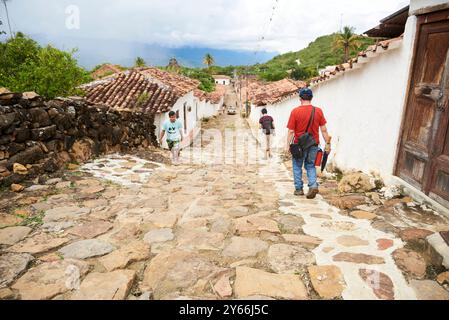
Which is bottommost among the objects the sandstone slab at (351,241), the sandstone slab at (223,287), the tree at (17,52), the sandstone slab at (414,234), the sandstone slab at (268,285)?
the sandstone slab at (223,287)

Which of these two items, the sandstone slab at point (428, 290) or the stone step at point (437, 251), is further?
the stone step at point (437, 251)

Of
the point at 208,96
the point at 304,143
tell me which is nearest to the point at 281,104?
the point at 304,143

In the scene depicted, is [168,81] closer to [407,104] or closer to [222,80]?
[407,104]

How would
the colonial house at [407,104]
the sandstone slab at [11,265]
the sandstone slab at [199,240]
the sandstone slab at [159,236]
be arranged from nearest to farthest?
the sandstone slab at [11,265] < the sandstone slab at [199,240] < the sandstone slab at [159,236] < the colonial house at [407,104]

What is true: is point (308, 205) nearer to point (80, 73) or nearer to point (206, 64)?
point (80, 73)

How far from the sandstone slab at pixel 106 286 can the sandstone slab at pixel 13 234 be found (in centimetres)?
118

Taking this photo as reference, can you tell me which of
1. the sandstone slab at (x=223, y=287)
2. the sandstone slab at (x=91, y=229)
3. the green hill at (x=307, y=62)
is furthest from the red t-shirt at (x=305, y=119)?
the green hill at (x=307, y=62)

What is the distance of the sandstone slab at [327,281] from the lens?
229cm

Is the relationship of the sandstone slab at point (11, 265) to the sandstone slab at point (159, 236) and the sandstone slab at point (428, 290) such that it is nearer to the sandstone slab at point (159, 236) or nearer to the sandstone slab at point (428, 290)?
the sandstone slab at point (159, 236)

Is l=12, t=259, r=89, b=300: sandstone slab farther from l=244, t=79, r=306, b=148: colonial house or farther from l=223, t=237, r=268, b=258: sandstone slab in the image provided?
l=244, t=79, r=306, b=148: colonial house

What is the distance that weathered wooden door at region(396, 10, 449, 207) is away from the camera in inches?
143

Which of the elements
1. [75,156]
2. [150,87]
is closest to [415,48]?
[75,156]

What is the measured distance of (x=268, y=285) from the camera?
7.90ft

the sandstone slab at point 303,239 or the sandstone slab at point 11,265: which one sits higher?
the sandstone slab at point 11,265
